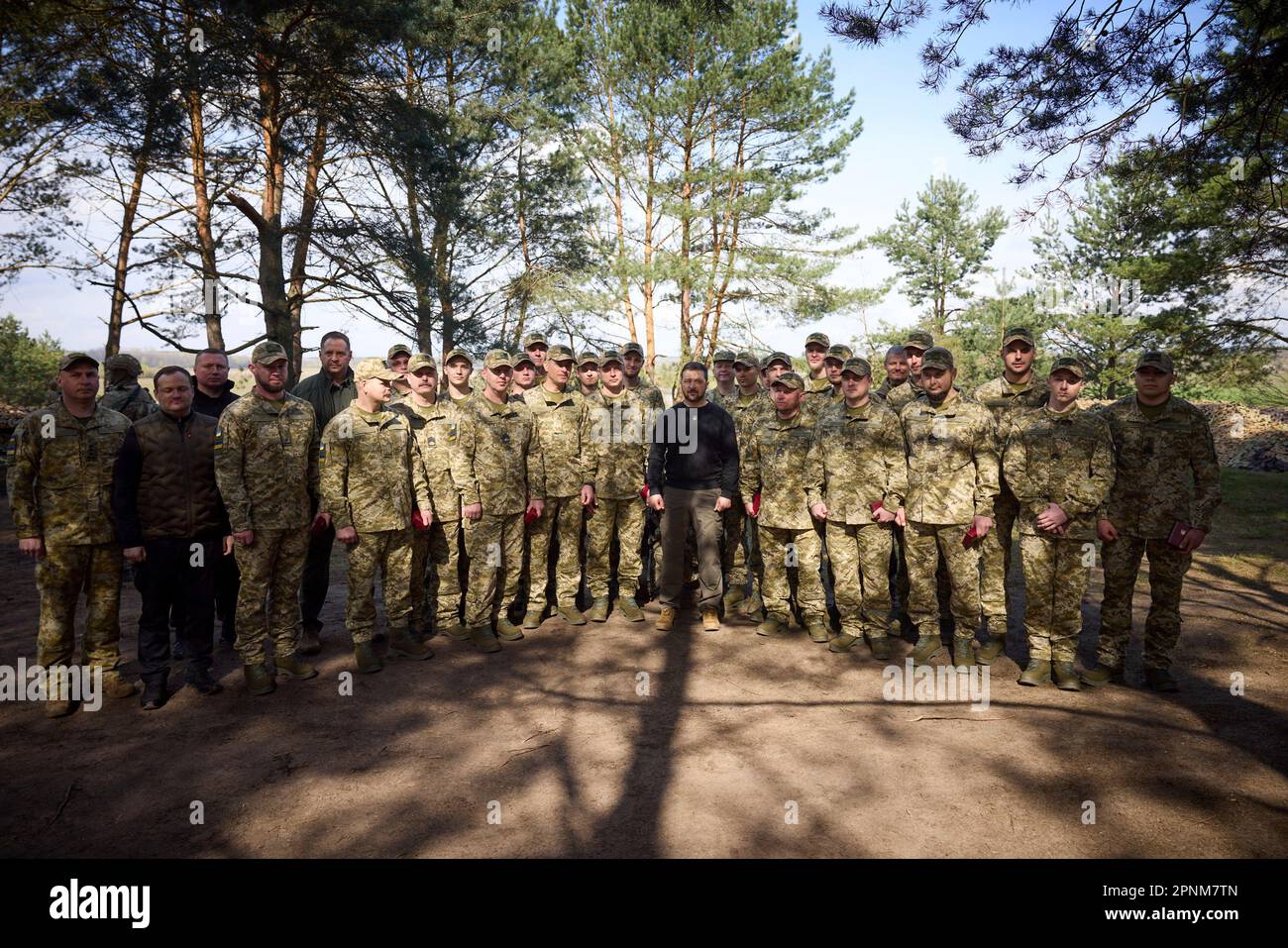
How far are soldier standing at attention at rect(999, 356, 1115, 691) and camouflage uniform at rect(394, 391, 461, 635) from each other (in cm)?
452

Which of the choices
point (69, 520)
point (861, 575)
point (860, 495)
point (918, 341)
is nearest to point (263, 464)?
point (69, 520)

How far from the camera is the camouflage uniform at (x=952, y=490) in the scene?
532 centimetres

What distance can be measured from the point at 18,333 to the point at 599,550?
105 feet

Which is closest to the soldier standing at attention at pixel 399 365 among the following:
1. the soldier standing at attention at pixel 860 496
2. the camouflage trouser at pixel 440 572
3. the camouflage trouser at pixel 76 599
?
the camouflage trouser at pixel 440 572

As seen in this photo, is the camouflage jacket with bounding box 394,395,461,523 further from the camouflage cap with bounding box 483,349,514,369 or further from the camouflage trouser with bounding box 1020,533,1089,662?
the camouflage trouser with bounding box 1020,533,1089,662

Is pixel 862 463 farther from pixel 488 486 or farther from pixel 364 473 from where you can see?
pixel 364 473


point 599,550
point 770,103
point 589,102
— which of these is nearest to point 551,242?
point 589,102

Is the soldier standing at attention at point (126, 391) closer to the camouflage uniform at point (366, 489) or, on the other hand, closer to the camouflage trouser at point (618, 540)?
the camouflage uniform at point (366, 489)

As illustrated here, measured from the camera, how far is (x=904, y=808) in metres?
3.48

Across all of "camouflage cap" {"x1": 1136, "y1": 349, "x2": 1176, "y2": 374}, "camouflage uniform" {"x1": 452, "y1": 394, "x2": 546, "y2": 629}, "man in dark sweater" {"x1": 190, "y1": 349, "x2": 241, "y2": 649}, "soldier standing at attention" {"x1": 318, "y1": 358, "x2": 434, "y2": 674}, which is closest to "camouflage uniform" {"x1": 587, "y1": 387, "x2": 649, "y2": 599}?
"camouflage uniform" {"x1": 452, "y1": 394, "x2": 546, "y2": 629}

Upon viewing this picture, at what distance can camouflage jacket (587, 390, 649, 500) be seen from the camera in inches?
258

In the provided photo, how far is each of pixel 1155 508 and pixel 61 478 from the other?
7558 mm

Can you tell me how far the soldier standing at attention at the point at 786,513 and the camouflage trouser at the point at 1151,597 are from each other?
2.12 m

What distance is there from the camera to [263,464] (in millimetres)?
4926
